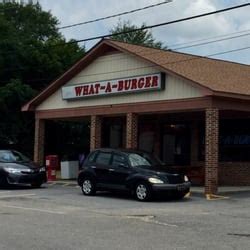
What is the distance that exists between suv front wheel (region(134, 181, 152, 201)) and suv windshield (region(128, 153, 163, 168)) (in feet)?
2.58

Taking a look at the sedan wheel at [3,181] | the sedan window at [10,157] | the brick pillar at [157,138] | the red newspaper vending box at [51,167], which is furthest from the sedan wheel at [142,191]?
the brick pillar at [157,138]

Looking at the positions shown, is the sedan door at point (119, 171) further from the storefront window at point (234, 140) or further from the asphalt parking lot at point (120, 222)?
the storefront window at point (234, 140)

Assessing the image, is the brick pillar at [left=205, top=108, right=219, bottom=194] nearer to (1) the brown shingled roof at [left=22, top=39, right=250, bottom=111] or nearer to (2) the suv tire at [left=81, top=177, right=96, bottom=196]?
(1) the brown shingled roof at [left=22, top=39, right=250, bottom=111]

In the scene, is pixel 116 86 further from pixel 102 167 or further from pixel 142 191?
pixel 142 191

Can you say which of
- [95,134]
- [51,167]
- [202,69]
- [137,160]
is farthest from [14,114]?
[137,160]

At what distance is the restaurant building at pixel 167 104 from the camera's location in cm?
2176

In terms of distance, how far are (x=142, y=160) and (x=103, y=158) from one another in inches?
57.8

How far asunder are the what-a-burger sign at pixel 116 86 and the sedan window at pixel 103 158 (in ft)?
13.9

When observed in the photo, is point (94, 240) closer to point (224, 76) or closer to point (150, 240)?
point (150, 240)

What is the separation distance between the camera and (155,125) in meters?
29.4

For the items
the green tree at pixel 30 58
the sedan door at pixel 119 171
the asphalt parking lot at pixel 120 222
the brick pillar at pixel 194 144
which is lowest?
the asphalt parking lot at pixel 120 222

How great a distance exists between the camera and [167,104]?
75.5 ft

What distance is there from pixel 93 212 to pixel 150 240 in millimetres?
4725

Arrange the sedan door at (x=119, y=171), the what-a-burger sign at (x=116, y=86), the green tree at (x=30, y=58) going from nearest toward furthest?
the sedan door at (x=119, y=171)
the what-a-burger sign at (x=116, y=86)
the green tree at (x=30, y=58)
